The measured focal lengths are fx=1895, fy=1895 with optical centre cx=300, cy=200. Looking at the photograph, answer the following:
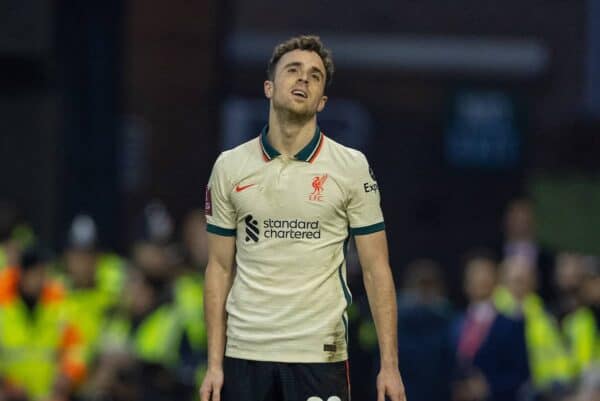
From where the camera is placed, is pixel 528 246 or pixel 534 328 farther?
pixel 528 246

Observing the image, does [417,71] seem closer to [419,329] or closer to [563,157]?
[563,157]

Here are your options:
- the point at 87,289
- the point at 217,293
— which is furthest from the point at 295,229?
the point at 87,289

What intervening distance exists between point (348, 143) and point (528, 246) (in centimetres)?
922

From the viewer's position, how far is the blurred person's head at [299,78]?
23.8ft

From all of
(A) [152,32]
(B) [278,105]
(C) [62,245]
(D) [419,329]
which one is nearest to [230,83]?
(A) [152,32]

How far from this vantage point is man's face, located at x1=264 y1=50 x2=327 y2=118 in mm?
7242

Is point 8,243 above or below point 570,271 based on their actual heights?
above

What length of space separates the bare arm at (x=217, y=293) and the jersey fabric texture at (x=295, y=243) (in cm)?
5

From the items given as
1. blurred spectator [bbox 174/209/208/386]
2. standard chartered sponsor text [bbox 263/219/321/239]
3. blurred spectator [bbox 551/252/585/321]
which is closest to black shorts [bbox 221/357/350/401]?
standard chartered sponsor text [bbox 263/219/321/239]

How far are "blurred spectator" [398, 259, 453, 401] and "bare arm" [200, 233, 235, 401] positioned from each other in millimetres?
5641

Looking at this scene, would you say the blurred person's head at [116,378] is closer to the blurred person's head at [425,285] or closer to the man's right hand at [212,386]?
the blurred person's head at [425,285]

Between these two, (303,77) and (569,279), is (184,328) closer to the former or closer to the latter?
(569,279)

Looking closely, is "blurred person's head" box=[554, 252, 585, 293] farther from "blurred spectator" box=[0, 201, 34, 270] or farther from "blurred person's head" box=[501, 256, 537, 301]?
"blurred spectator" box=[0, 201, 34, 270]

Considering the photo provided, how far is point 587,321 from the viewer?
1300cm
